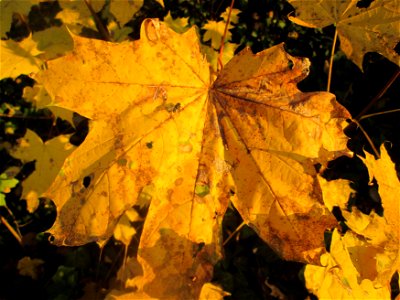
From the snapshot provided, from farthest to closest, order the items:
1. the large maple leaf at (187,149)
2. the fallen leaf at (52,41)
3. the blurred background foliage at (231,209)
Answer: the blurred background foliage at (231,209) < the fallen leaf at (52,41) < the large maple leaf at (187,149)

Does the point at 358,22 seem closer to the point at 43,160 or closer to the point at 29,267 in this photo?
the point at 43,160

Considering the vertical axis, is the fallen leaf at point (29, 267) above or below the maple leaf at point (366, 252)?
below

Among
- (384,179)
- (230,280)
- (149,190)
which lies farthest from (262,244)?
(384,179)

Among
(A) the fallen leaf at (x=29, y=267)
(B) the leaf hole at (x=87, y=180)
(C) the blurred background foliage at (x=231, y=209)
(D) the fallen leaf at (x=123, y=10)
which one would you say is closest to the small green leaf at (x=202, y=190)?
(B) the leaf hole at (x=87, y=180)

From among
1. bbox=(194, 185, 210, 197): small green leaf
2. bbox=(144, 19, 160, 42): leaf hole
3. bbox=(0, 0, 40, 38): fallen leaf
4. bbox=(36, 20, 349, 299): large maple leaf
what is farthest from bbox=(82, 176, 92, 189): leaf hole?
bbox=(0, 0, 40, 38): fallen leaf

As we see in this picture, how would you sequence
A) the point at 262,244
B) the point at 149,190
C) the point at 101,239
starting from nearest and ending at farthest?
1. the point at 101,239
2. the point at 149,190
3. the point at 262,244

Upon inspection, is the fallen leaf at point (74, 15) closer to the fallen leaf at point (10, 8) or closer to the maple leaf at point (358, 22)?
the fallen leaf at point (10, 8)

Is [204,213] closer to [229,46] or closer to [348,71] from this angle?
[229,46]
